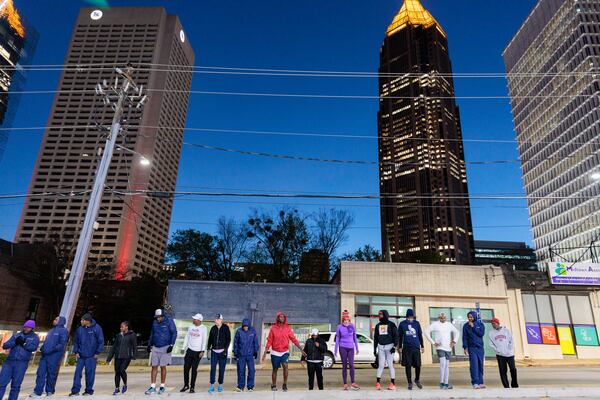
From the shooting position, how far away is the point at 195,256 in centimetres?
4825

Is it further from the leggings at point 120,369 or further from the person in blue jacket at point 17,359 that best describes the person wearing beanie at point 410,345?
the person in blue jacket at point 17,359

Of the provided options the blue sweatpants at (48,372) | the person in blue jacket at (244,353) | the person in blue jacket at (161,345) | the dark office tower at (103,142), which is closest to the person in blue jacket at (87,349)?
the blue sweatpants at (48,372)

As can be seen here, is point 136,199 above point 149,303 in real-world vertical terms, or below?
above

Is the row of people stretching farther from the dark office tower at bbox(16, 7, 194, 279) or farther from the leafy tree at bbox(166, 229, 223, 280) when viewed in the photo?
the dark office tower at bbox(16, 7, 194, 279)

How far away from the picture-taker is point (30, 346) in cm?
821

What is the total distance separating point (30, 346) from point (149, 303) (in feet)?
153

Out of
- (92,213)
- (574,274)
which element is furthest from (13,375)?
(574,274)

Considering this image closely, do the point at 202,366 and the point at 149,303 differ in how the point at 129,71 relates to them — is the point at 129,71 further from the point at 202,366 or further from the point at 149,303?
the point at 149,303

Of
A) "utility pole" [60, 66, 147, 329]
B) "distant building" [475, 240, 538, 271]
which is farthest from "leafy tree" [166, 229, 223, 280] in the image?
"distant building" [475, 240, 538, 271]

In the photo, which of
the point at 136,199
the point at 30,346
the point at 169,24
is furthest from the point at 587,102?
the point at 169,24

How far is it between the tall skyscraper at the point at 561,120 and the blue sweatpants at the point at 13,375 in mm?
112611

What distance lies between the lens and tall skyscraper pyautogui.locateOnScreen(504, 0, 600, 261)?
106m

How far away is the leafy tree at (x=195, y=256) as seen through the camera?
47.8m

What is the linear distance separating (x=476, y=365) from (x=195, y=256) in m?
42.7
